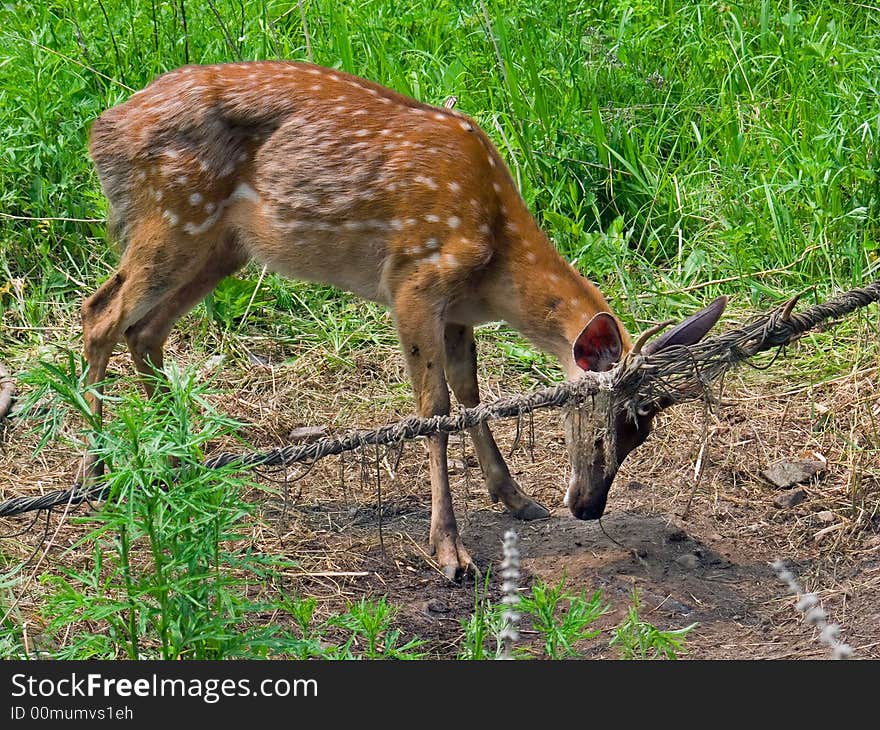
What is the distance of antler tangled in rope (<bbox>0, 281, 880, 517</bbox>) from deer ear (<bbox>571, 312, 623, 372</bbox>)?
7.3 inches

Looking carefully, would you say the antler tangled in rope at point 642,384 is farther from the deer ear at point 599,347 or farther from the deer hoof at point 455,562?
the deer hoof at point 455,562

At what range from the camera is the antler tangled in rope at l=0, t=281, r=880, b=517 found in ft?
15.6

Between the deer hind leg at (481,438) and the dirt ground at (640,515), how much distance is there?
8 cm

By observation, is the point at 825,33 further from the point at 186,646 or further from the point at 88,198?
the point at 186,646

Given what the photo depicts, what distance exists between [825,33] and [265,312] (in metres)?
3.61

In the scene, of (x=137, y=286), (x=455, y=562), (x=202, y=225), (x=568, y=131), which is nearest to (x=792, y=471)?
(x=455, y=562)

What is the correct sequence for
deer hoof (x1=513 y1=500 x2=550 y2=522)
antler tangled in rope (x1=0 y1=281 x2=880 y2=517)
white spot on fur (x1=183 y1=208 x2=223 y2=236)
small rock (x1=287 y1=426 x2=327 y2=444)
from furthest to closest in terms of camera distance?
small rock (x1=287 y1=426 x2=327 y2=444) → deer hoof (x1=513 y1=500 x2=550 y2=522) → white spot on fur (x1=183 y1=208 x2=223 y2=236) → antler tangled in rope (x1=0 y1=281 x2=880 y2=517)

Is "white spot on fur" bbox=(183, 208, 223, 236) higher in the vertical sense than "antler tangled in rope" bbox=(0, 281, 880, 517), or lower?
higher

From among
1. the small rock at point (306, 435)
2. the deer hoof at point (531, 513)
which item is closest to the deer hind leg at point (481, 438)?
the deer hoof at point (531, 513)

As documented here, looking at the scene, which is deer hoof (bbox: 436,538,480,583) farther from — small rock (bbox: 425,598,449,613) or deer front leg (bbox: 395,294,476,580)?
small rock (bbox: 425,598,449,613)

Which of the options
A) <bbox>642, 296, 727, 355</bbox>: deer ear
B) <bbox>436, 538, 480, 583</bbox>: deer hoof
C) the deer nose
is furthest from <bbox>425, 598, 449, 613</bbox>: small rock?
<bbox>642, 296, 727, 355</bbox>: deer ear

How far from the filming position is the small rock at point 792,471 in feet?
19.4

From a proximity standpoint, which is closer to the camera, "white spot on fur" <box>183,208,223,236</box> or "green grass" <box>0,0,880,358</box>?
"white spot on fur" <box>183,208,223,236</box>

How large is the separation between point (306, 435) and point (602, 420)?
170cm
